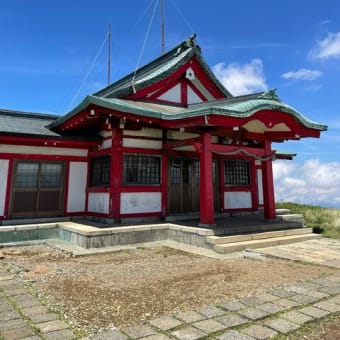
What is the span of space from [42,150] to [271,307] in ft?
27.3

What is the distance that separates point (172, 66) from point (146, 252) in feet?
22.0

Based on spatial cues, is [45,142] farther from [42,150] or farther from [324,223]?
[324,223]

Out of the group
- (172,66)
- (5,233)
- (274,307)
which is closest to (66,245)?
(5,233)

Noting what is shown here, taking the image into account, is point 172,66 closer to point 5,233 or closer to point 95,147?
point 95,147

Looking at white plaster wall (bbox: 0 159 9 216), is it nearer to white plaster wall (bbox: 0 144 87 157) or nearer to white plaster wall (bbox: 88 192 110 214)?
white plaster wall (bbox: 0 144 87 157)

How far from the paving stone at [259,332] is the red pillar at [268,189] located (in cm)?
721

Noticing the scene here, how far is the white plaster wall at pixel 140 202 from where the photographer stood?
8977 millimetres

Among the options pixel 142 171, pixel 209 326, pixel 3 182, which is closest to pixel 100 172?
pixel 142 171

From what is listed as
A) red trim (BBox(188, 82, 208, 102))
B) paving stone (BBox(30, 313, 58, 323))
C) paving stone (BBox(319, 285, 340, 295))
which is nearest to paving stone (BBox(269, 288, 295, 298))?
paving stone (BBox(319, 285, 340, 295))

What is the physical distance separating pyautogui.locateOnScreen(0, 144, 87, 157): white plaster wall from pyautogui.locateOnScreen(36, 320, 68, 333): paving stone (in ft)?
24.1

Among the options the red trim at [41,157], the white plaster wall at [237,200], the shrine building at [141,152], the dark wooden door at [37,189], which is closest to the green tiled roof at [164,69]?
the shrine building at [141,152]

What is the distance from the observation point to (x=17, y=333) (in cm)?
279

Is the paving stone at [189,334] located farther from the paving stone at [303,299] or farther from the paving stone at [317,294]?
the paving stone at [317,294]

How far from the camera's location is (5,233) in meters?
7.88
